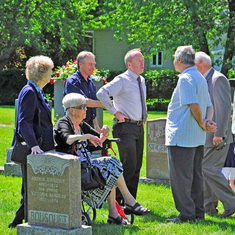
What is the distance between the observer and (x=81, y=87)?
748 centimetres

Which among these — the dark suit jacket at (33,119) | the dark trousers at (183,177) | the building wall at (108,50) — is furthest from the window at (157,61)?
the dark suit jacket at (33,119)

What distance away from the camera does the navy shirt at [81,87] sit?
7398 millimetres

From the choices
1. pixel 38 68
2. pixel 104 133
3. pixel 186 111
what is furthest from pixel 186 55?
pixel 38 68

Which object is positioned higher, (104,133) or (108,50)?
(108,50)

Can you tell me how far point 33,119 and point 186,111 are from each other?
183 centimetres

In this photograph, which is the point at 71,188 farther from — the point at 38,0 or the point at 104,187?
the point at 38,0

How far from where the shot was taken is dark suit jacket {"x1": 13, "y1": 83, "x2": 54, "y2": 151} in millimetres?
5709

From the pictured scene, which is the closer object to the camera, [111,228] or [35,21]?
[111,228]

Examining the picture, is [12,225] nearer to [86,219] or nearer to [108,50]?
[86,219]

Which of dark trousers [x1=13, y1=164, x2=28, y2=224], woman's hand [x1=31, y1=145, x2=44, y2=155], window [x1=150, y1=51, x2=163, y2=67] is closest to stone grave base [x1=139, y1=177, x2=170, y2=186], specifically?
dark trousers [x1=13, y1=164, x2=28, y2=224]

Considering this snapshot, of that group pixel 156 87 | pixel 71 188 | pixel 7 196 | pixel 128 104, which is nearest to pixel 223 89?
pixel 128 104

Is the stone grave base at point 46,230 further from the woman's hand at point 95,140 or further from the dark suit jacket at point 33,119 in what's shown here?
the woman's hand at point 95,140

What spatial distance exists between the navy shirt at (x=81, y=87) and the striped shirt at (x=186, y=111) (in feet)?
4.93

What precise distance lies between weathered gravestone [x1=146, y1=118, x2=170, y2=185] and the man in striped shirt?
2793 millimetres
